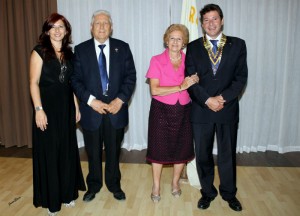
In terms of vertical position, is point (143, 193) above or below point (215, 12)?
below

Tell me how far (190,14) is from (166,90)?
3.42ft

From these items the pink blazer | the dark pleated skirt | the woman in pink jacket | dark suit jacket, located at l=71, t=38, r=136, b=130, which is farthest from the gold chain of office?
dark suit jacket, located at l=71, t=38, r=136, b=130

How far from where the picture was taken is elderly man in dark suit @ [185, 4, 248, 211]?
280 cm

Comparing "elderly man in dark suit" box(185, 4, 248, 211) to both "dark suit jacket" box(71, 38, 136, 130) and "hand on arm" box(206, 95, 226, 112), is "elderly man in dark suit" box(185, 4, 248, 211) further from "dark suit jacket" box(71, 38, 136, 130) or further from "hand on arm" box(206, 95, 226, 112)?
"dark suit jacket" box(71, 38, 136, 130)

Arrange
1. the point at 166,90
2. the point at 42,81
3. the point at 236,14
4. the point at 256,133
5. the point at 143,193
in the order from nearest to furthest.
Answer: the point at 42,81, the point at 166,90, the point at 143,193, the point at 236,14, the point at 256,133

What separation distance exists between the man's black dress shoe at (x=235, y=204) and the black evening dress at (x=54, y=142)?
146cm

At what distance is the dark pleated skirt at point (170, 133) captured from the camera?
297cm

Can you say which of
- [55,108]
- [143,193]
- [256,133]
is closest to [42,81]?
[55,108]

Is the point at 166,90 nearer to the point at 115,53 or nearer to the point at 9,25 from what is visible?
the point at 115,53

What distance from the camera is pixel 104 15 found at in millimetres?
2898

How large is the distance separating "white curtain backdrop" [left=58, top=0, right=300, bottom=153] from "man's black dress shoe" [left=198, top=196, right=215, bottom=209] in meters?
1.78

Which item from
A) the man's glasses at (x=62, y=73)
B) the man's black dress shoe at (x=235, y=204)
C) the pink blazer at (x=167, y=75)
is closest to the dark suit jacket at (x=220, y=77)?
the pink blazer at (x=167, y=75)

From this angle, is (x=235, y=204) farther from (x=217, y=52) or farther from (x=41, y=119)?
(x=41, y=119)

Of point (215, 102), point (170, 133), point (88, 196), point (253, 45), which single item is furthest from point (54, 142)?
point (253, 45)
